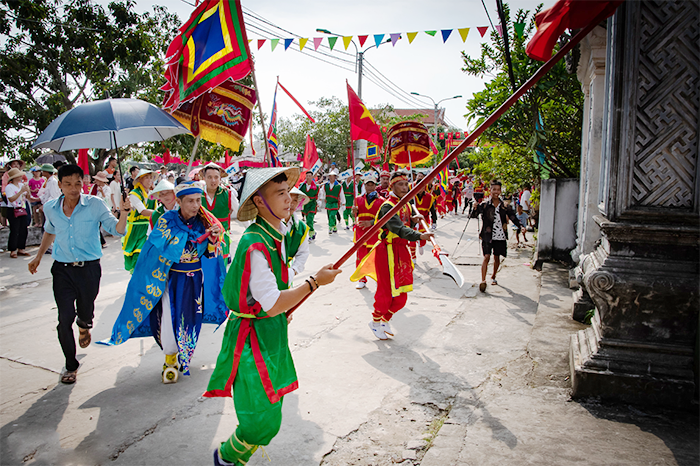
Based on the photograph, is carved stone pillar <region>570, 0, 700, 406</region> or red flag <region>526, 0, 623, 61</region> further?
carved stone pillar <region>570, 0, 700, 406</region>

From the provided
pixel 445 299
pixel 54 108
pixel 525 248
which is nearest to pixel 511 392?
pixel 445 299

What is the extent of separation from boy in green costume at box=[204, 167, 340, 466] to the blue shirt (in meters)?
2.20

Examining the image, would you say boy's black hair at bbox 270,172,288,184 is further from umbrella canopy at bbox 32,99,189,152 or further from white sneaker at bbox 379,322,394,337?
white sneaker at bbox 379,322,394,337

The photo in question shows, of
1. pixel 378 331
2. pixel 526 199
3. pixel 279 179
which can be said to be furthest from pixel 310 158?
pixel 279 179

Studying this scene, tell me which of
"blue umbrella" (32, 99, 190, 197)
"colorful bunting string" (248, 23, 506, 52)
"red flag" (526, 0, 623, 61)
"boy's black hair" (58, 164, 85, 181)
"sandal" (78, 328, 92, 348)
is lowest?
"sandal" (78, 328, 92, 348)

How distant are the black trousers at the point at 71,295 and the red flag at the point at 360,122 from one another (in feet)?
20.4

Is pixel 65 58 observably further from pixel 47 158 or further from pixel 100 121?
pixel 100 121

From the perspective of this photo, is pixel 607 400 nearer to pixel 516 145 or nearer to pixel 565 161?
pixel 565 161

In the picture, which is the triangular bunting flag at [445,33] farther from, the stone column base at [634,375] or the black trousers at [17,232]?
the black trousers at [17,232]

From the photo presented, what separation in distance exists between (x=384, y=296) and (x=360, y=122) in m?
5.43

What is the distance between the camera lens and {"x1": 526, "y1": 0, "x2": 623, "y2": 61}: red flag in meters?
2.57

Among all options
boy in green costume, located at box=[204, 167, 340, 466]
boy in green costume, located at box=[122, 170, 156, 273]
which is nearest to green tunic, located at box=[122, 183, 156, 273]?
boy in green costume, located at box=[122, 170, 156, 273]

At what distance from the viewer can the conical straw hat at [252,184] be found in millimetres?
2406

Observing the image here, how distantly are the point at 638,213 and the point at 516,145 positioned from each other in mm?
7076
